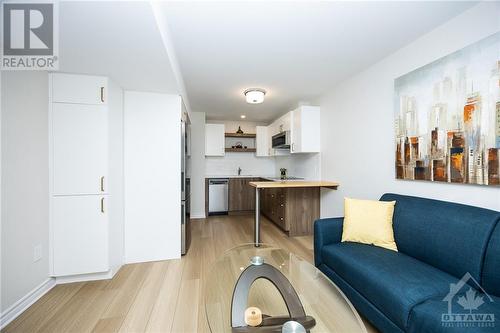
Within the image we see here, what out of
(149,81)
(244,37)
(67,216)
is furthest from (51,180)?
(244,37)

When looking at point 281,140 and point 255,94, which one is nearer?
point 255,94

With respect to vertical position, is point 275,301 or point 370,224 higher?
point 370,224

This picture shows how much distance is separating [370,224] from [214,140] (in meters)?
3.92

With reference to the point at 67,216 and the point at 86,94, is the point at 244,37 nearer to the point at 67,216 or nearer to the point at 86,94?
the point at 86,94

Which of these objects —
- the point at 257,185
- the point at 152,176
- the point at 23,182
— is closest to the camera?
the point at 23,182

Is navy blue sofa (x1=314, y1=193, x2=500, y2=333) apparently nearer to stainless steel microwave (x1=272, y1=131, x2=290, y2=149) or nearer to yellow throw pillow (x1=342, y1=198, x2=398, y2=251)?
yellow throw pillow (x1=342, y1=198, x2=398, y2=251)

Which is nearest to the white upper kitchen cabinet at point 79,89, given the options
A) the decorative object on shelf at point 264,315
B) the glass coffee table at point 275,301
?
the glass coffee table at point 275,301

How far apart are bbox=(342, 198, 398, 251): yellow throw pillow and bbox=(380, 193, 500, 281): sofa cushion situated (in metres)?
0.07

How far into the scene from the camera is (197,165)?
4719mm

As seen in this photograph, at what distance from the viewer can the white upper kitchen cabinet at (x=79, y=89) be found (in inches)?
81.7

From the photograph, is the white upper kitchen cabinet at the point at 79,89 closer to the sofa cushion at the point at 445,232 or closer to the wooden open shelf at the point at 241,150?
the sofa cushion at the point at 445,232

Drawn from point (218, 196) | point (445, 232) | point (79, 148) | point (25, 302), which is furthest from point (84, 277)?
point (445, 232)

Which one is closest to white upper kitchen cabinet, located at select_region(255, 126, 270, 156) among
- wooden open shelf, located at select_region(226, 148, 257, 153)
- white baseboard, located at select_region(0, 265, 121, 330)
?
wooden open shelf, located at select_region(226, 148, 257, 153)

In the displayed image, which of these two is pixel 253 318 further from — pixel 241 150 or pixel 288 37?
pixel 241 150
